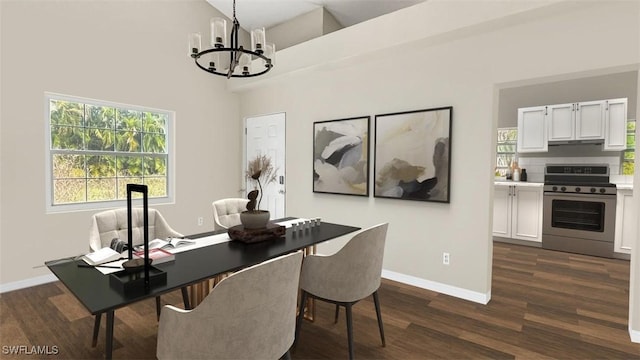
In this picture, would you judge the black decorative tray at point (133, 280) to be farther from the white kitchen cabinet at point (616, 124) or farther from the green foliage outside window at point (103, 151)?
the white kitchen cabinet at point (616, 124)

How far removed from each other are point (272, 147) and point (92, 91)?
7.37 ft

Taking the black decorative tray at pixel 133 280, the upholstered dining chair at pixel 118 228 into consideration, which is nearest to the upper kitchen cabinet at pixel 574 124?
the upholstered dining chair at pixel 118 228

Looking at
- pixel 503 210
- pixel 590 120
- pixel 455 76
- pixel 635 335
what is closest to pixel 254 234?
pixel 455 76

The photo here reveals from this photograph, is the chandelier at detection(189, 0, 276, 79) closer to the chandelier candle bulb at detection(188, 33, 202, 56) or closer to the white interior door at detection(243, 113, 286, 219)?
the chandelier candle bulb at detection(188, 33, 202, 56)

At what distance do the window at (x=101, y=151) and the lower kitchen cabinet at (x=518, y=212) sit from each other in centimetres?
511

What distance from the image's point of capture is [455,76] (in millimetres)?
3064

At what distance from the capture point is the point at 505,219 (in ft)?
16.8

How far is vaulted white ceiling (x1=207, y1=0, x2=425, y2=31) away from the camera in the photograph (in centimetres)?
409

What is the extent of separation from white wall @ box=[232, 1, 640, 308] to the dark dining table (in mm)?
1364

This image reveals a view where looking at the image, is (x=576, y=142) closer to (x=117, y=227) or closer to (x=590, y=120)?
(x=590, y=120)

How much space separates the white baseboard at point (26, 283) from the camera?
318 cm

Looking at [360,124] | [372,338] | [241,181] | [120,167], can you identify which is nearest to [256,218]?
[372,338]

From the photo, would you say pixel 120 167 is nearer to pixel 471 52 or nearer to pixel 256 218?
pixel 256 218

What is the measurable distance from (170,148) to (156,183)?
1.71 feet
